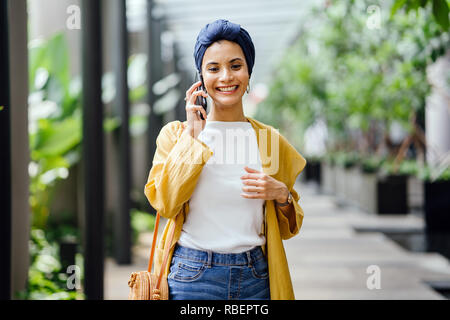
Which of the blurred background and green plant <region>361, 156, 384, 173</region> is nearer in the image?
the blurred background

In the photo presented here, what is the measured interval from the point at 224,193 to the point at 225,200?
0.02 metres

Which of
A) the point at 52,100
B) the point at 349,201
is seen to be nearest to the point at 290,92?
the point at 349,201

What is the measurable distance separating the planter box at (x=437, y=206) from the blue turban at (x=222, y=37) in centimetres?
669

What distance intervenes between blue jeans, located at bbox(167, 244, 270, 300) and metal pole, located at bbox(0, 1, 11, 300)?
1301 mm

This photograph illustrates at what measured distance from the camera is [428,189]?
7441mm

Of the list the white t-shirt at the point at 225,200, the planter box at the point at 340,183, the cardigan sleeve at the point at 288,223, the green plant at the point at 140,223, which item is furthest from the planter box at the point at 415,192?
the white t-shirt at the point at 225,200

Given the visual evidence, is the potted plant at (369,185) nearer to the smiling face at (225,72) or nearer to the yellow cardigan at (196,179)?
the yellow cardigan at (196,179)

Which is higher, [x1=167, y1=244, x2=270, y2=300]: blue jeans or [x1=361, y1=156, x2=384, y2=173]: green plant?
[x1=361, y1=156, x2=384, y2=173]: green plant

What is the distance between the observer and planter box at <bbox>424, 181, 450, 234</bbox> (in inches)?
289

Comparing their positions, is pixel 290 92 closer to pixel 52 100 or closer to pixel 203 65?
pixel 52 100

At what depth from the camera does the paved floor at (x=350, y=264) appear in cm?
448

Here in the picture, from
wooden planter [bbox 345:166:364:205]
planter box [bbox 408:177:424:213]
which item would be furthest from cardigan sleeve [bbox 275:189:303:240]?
planter box [bbox 408:177:424:213]

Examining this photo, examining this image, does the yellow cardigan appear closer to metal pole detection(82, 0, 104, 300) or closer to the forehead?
the forehead
